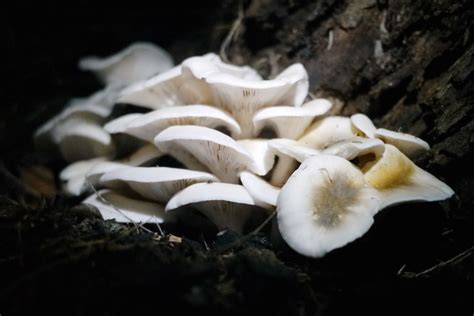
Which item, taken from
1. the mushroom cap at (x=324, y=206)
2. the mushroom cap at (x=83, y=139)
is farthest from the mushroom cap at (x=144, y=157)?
the mushroom cap at (x=324, y=206)

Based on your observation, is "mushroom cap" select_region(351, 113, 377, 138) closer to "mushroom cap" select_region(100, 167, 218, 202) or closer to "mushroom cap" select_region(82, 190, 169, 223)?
"mushroom cap" select_region(100, 167, 218, 202)

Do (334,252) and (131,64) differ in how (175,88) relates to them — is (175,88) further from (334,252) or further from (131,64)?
(334,252)

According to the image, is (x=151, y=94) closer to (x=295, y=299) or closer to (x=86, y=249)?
(x=86, y=249)

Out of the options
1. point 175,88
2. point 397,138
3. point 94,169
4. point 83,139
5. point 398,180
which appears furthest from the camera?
point 83,139

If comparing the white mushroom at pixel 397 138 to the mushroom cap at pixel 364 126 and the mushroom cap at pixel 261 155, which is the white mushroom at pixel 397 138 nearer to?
the mushroom cap at pixel 364 126

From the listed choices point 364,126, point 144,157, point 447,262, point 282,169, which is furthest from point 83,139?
point 447,262

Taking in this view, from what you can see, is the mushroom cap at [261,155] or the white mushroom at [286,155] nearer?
the white mushroom at [286,155]
